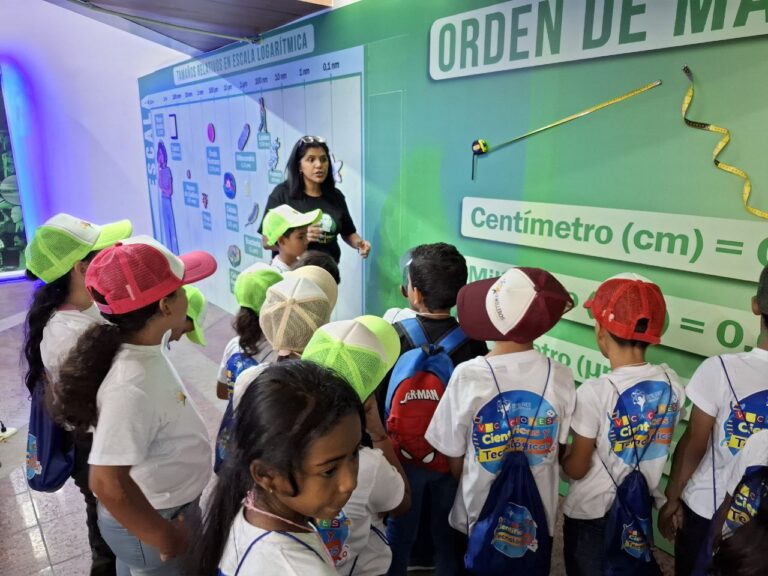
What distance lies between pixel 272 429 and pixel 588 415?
34.3 inches

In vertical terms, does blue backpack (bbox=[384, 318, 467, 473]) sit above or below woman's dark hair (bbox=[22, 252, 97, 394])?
below

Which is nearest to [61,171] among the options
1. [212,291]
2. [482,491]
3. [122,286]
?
[212,291]

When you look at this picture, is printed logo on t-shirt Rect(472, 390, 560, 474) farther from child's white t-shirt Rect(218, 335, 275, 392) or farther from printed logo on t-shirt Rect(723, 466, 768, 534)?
child's white t-shirt Rect(218, 335, 275, 392)

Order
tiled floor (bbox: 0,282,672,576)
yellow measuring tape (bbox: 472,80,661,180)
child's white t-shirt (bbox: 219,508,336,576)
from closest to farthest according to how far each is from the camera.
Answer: child's white t-shirt (bbox: 219,508,336,576), yellow measuring tape (bbox: 472,80,661,180), tiled floor (bbox: 0,282,672,576)

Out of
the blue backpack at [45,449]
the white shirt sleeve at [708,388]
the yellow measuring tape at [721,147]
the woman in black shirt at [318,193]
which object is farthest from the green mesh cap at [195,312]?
the yellow measuring tape at [721,147]

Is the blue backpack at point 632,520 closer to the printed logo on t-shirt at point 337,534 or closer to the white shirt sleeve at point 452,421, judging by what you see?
the white shirt sleeve at point 452,421

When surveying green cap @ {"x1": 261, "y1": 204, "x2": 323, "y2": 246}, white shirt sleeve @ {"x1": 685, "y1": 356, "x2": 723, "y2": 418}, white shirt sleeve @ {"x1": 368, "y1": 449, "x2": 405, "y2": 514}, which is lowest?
white shirt sleeve @ {"x1": 368, "y1": 449, "x2": 405, "y2": 514}

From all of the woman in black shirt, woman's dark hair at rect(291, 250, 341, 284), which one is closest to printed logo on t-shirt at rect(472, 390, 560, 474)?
woman's dark hair at rect(291, 250, 341, 284)

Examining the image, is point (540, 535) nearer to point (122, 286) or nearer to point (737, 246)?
point (737, 246)

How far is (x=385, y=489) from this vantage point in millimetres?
1064

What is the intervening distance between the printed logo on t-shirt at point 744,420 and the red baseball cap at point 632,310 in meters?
0.23

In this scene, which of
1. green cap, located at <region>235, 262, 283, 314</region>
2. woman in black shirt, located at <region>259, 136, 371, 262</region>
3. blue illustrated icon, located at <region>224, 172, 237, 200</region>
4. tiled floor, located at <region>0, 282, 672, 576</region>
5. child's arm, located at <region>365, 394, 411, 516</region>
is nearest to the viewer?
child's arm, located at <region>365, 394, 411, 516</region>

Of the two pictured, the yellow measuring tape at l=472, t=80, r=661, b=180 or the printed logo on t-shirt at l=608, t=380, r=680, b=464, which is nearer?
the printed logo on t-shirt at l=608, t=380, r=680, b=464

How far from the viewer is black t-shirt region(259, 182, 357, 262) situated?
2.71 metres
